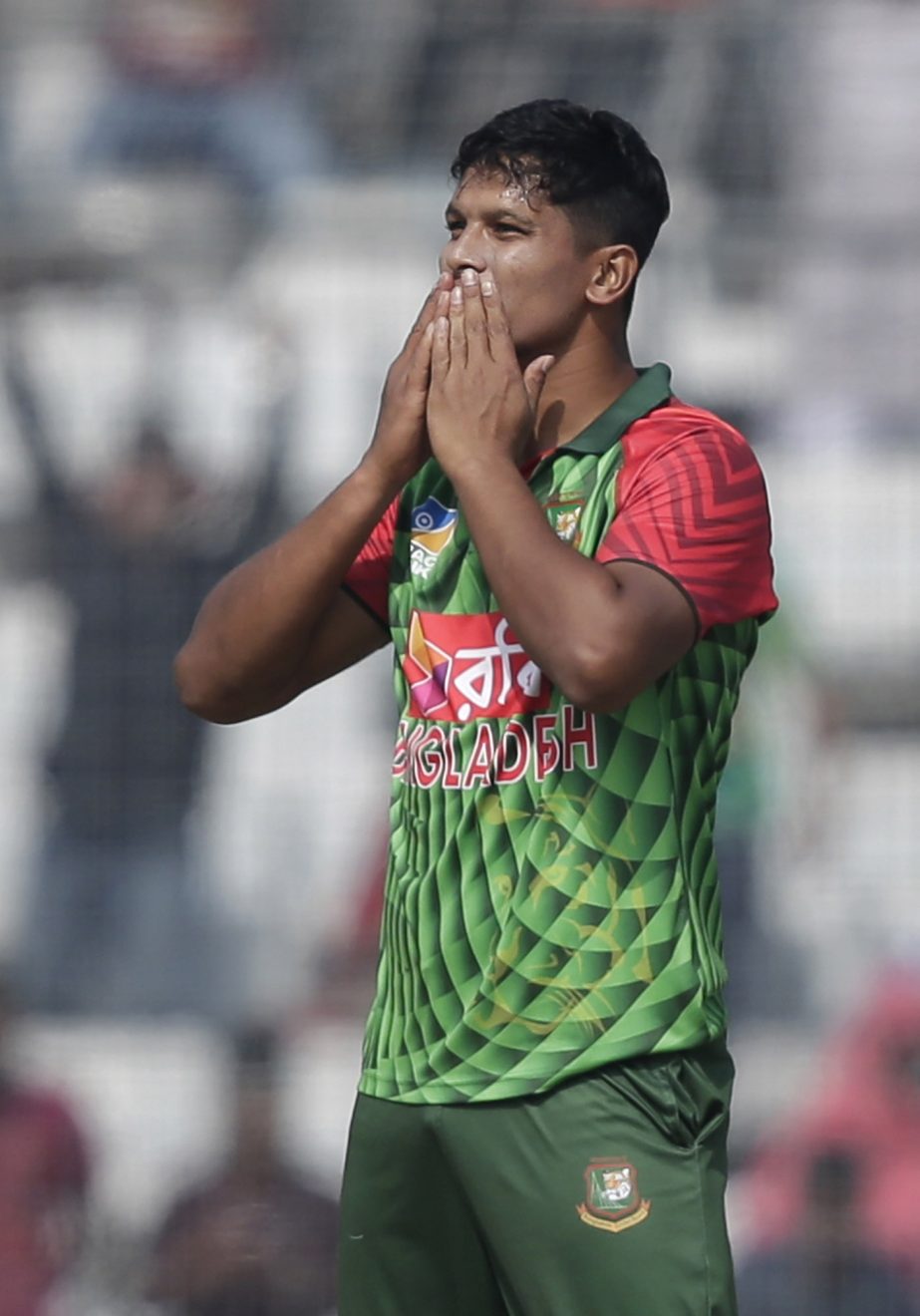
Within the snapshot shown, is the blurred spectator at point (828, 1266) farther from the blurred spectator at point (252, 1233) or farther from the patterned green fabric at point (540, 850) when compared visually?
the patterned green fabric at point (540, 850)

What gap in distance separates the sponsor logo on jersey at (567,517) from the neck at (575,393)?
0.29 ft

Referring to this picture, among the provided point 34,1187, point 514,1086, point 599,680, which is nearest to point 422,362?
point 599,680

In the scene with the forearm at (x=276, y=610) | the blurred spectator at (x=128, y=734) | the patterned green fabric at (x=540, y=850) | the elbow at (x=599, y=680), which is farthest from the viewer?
the blurred spectator at (x=128, y=734)

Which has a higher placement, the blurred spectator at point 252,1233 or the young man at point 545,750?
the young man at point 545,750

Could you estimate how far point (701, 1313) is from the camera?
6.31 feet

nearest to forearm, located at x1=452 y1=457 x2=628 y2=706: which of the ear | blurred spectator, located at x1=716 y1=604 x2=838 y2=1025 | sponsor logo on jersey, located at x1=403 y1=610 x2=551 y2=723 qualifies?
sponsor logo on jersey, located at x1=403 y1=610 x2=551 y2=723

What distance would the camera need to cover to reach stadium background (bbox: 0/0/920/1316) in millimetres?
4113

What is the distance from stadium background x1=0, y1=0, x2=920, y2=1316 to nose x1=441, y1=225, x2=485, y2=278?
209 centimetres

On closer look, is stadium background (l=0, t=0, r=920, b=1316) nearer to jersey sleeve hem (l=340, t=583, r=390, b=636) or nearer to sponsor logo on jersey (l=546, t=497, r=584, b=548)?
jersey sleeve hem (l=340, t=583, r=390, b=636)

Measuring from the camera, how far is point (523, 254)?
2.10 meters

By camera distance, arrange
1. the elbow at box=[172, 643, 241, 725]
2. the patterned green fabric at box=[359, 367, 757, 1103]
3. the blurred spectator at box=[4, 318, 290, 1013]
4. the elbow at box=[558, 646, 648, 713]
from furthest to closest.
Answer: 1. the blurred spectator at box=[4, 318, 290, 1013]
2. the elbow at box=[172, 643, 241, 725]
3. the patterned green fabric at box=[359, 367, 757, 1103]
4. the elbow at box=[558, 646, 648, 713]

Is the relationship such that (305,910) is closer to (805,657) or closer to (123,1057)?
(123,1057)

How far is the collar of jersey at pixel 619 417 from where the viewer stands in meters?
2.10

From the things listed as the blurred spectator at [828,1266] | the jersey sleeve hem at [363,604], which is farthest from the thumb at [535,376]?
the blurred spectator at [828,1266]
